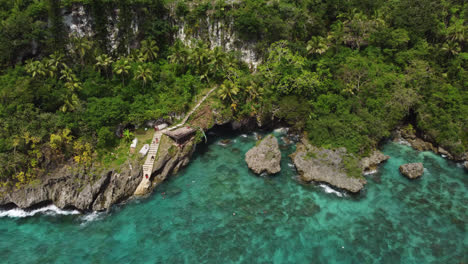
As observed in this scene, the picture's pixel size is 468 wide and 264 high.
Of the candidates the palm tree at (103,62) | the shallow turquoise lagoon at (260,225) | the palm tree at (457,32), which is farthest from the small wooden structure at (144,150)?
the palm tree at (457,32)

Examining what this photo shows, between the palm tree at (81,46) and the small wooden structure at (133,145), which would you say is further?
the palm tree at (81,46)

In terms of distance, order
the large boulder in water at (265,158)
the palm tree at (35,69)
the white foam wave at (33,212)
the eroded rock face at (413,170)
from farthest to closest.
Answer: the palm tree at (35,69) → the large boulder in water at (265,158) → the eroded rock face at (413,170) → the white foam wave at (33,212)

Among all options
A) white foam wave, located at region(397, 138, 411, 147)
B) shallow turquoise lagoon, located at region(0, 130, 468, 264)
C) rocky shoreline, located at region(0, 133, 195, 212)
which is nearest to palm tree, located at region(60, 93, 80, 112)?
rocky shoreline, located at region(0, 133, 195, 212)

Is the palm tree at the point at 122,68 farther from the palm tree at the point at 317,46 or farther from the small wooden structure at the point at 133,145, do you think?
the palm tree at the point at 317,46

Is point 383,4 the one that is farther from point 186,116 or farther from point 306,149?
point 186,116

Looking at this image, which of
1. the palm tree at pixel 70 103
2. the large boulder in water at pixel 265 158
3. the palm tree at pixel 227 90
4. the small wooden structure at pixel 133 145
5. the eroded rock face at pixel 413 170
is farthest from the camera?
the palm tree at pixel 227 90

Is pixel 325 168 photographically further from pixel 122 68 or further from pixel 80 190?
pixel 122 68

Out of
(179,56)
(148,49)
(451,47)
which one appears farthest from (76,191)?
(451,47)
